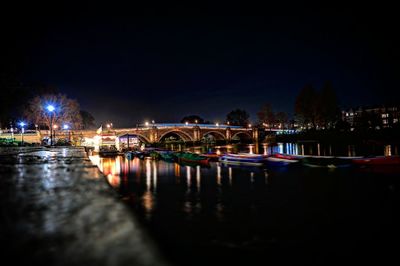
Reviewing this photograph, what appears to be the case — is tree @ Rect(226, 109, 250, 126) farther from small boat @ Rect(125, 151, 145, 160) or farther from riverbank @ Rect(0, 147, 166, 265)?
riverbank @ Rect(0, 147, 166, 265)

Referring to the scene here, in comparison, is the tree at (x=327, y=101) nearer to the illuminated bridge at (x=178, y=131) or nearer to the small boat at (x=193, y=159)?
the illuminated bridge at (x=178, y=131)

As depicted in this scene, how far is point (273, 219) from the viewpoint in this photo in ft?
46.5

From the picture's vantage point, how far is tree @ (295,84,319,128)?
306 ft

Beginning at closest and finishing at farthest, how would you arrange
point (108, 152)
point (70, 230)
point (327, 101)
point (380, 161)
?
point (70, 230), point (380, 161), point (108, 152), point (327, 101)

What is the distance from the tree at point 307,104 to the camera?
93269mm

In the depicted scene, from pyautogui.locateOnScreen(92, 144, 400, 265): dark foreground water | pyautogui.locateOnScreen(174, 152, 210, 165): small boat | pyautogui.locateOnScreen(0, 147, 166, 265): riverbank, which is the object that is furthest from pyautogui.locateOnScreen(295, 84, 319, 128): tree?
pyautogui.locateOnScreen(0, 147, 166, 265): riverbank

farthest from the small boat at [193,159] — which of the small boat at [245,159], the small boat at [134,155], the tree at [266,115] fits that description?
the tree at [266,115]

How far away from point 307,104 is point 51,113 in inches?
3053

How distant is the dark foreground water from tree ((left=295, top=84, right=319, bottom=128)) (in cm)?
6962

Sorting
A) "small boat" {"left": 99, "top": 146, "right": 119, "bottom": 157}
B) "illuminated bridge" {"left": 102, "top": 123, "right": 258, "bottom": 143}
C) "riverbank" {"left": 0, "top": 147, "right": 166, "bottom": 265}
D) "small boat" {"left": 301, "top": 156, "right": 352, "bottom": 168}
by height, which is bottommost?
"small boat" {"left": 301, "top": 156, "right": 352, "bottom": 168}

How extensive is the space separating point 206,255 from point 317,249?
4276mm

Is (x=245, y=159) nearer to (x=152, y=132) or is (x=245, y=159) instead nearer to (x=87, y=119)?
(x=152, y=132)

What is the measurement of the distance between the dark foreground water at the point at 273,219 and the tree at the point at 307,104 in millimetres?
69624

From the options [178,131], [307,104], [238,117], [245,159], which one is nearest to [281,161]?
[245,159]
